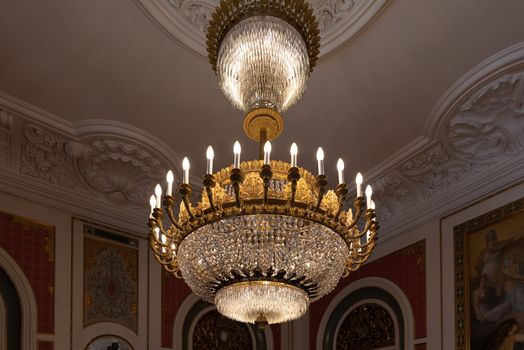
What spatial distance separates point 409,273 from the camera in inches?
279

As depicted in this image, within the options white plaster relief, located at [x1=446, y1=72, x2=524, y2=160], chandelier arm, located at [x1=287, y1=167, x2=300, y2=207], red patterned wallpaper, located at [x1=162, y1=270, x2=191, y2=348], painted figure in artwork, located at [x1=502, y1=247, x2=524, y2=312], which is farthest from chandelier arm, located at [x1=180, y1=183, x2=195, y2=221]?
red patterned wallpaper, located at [x1=162, y1=270, x2=191, y2=348]

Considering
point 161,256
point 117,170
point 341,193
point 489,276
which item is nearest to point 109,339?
point 117,170

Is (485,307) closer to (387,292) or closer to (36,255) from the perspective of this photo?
(387,292)

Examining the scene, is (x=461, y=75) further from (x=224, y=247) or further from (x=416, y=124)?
(x=224, y=247)

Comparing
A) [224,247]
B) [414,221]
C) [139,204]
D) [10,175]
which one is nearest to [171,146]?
[139,204]

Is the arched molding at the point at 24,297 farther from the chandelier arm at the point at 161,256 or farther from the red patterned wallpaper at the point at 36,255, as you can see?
the chandelier arm at the point at 161,256

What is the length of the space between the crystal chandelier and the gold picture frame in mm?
2286

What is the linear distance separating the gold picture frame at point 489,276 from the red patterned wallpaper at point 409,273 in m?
0.50

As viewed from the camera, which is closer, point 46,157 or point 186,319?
point 46,157

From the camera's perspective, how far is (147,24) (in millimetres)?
5258

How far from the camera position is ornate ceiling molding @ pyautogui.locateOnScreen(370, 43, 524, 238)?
18.5 ft

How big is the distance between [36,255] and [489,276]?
422 centimetres

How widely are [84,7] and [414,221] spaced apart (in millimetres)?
4079

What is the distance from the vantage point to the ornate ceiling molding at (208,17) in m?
5.19
